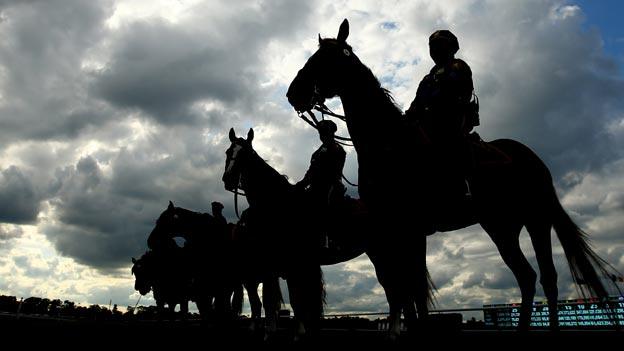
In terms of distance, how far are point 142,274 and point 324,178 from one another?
70.9 feet

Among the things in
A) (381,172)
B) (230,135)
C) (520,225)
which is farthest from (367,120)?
(230,135)

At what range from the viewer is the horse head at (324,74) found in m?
6.39

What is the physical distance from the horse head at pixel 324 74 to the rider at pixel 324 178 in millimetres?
3193

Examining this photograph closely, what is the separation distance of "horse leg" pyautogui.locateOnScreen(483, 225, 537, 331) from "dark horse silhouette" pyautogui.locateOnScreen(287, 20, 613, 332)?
0.04ft

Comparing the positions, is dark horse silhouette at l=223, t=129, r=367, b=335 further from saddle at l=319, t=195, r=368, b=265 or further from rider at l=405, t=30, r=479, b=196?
rider at l=405, t=30, r=479, b=196

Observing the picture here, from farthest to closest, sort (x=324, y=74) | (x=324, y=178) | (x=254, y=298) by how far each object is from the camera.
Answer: (x=254, y=298), (x=324, y=178), (x=324, y=74)

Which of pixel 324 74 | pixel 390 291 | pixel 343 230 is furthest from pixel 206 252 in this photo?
pixel 390 291

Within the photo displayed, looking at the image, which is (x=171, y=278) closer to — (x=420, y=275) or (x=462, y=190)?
(x=420, y=275)

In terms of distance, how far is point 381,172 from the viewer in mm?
5852

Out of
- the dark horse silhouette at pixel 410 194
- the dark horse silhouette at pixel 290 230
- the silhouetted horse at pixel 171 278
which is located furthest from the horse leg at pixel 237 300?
the dark horse silhouette at pixel 410 194

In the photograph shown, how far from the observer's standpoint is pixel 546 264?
259 inches

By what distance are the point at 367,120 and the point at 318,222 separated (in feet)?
12.7

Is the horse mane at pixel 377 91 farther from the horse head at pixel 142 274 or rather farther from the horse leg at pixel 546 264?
the horse head at pixel 142 274

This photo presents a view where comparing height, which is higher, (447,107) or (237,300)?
(447,107)
